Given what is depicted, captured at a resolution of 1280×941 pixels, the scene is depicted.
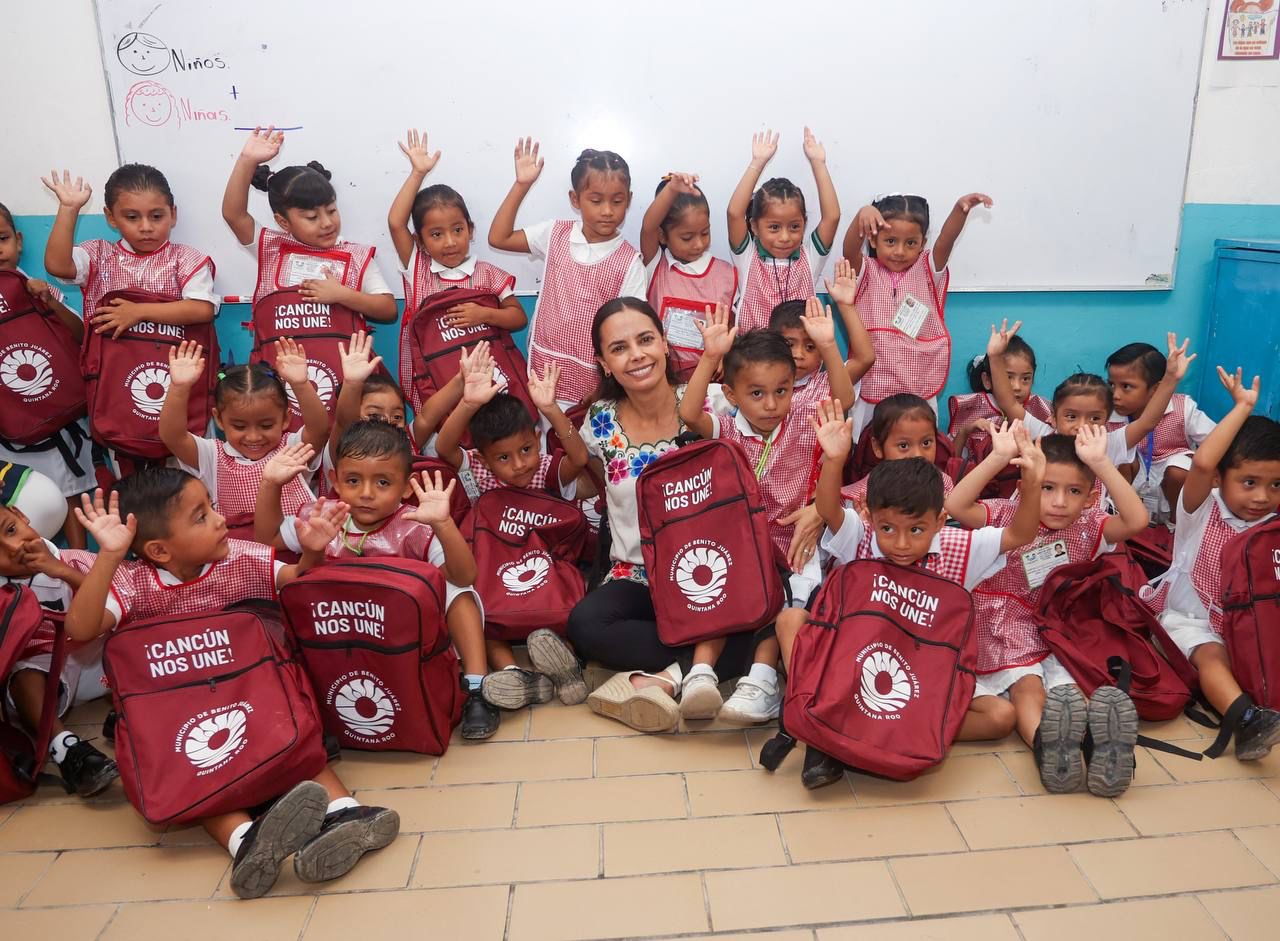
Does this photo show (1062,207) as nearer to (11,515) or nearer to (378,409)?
(378,409)

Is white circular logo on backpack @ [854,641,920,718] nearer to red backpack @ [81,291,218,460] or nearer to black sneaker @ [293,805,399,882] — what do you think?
black sneaker @ [293,805,399,882]

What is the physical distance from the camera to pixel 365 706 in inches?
80.7

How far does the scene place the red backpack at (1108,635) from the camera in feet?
6.84

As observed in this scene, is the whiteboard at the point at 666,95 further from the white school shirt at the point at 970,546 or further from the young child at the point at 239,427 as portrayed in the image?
the white school shirt at the point at 970,546

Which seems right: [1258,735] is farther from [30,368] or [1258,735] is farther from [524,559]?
A: [30,368]

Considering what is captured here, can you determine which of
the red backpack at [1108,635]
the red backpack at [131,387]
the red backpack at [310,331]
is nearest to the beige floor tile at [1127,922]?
the red backpack at [1108,635]

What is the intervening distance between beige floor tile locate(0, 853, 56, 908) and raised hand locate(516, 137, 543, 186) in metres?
2.25

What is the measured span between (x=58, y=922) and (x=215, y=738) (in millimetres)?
398

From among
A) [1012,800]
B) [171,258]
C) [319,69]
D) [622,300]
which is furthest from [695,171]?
[1012,800]


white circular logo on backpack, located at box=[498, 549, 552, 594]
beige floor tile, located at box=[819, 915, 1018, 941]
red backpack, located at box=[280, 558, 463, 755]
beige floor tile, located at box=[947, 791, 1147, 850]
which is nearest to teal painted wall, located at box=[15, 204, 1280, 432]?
white circular logo on backpack, located at box=[498, 549, 552, 594]

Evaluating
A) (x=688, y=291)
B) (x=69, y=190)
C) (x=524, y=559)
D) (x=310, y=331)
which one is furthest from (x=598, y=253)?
(x=69, y=190)

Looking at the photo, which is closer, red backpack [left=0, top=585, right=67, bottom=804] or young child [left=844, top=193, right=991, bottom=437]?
red backpack [left=0, top=585, right=67, bottom=804]

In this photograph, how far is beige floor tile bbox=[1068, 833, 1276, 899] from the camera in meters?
1.65

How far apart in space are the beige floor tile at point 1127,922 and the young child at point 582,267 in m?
1.92
